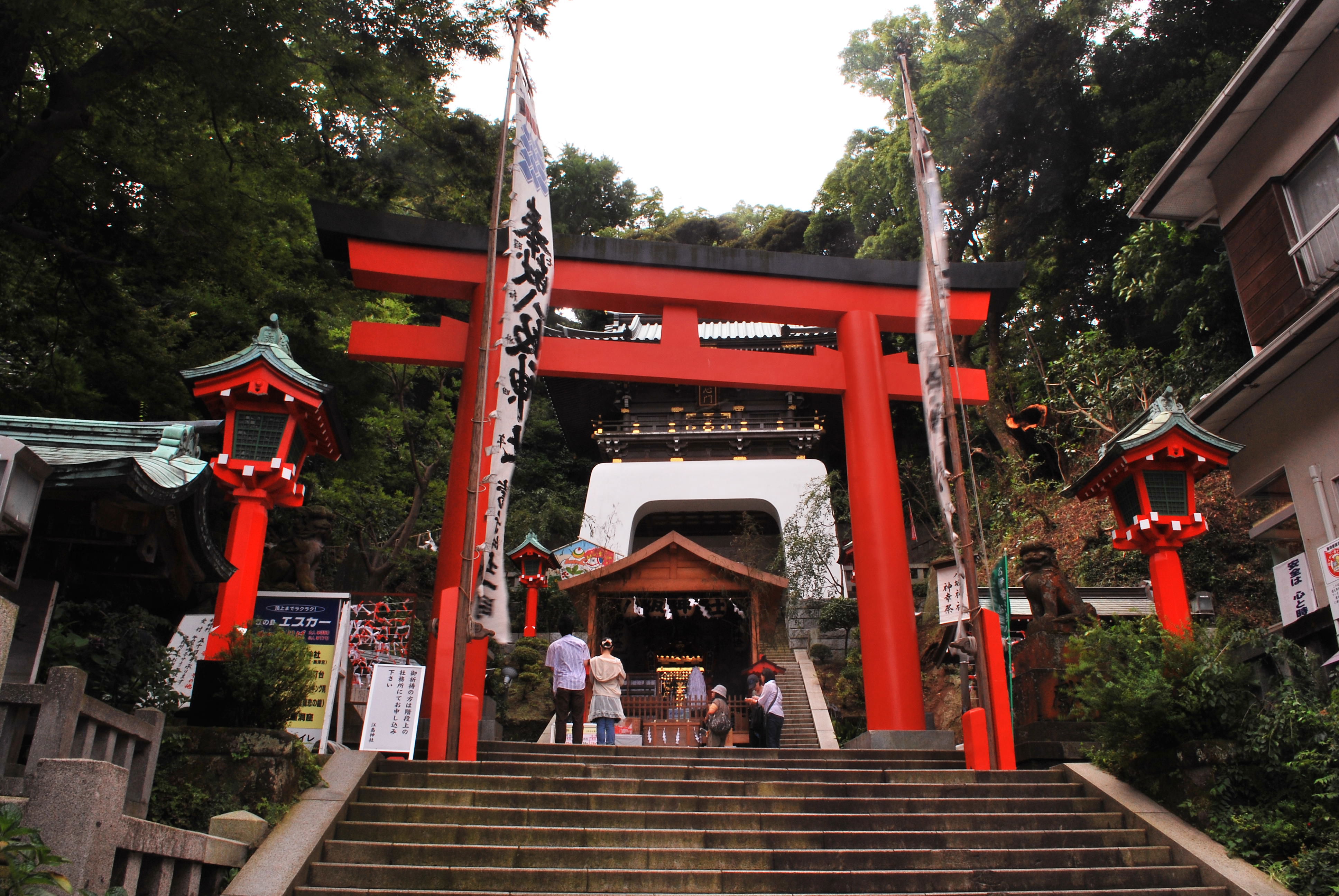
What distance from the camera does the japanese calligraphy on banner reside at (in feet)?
25.5

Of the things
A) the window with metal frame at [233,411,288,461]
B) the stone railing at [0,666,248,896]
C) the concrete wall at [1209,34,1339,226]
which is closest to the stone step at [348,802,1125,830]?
the stone railing at [0,666,248,896]

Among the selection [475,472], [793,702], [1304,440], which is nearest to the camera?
[475,472]

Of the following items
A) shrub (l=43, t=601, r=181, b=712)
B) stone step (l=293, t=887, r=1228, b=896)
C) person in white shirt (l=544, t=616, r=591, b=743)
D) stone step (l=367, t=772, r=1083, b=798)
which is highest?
person in white shirt (l=544, t=616, r=591, b=743)

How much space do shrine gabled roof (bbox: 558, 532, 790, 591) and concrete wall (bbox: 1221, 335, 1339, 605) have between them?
268 inches

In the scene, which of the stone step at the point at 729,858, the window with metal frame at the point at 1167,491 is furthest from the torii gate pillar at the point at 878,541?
the stone step at the point at 729,858

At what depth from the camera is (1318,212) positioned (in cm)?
964

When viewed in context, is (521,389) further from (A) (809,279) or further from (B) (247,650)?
(A) (809,279)

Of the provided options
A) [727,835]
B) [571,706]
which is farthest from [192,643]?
[727,835]

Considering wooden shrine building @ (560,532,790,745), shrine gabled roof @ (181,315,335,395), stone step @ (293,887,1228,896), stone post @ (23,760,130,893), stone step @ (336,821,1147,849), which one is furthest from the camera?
wooden shrine building @ (560,532,790,745)

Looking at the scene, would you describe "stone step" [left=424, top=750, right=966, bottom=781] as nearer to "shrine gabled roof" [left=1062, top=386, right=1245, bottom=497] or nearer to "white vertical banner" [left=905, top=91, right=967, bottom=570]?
"white vertical banner" [left=905, top=91, right=967, bottom=570]

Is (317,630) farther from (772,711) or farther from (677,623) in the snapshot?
(677,623)

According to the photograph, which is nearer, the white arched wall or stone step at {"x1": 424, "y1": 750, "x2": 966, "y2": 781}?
stone step at {"x1": 424, "y1": 750, "x2": 966, "y2": 781}

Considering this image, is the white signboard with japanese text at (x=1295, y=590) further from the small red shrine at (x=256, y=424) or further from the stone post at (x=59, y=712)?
the stone post at (x=59, y=712)

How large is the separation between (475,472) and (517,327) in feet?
5.33
